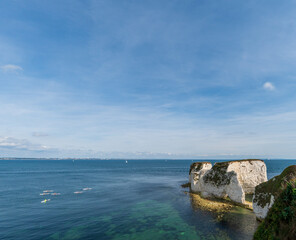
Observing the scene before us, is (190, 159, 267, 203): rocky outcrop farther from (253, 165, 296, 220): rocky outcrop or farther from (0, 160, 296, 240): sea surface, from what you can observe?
(253, 165, 296, 220): rocky outcrop

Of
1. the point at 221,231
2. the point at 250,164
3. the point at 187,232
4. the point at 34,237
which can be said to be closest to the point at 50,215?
the point at 34,237

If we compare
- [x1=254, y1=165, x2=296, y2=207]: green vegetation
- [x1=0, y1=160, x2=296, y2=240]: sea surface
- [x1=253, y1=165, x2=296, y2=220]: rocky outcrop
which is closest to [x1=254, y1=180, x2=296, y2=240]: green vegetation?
[x1=254, y1=165, x2=296, y2=207]: green vegetation

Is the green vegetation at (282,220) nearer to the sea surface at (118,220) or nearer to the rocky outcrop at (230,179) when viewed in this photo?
the sea surface at (118,220)

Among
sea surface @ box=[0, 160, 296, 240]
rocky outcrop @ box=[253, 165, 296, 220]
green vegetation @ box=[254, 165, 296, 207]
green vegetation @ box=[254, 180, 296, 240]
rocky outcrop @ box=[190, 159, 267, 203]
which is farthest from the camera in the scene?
rocky outcrop @ box=[190, 159, 267, 203]

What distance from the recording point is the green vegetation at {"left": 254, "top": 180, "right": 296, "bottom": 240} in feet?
33.9

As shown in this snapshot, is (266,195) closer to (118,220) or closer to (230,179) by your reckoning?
(230,179)

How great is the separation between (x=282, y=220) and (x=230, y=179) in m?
28.7

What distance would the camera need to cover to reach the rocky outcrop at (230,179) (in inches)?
1432

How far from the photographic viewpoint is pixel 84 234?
75.7ft

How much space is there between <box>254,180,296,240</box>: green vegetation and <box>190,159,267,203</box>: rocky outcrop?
87.3 ft

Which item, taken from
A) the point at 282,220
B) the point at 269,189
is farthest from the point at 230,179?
the point at 282,220

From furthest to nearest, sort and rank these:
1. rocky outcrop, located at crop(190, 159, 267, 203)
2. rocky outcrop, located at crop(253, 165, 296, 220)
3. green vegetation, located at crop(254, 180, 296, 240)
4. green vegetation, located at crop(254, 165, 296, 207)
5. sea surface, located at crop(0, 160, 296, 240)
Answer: rocky outcrop, located at crop(190, 159, 267, 203) < sea surface, located at crop(0, 160, 296, 240) < rocky outcrop, located at crop(253, 165, 296, 220) < green vegetation, located at crop(254, 165, 296, 207) < green vegetation, located at crop(254, 180, 296, 240)

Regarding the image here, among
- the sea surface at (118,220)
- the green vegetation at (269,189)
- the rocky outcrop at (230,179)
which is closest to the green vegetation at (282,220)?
the green vegetation at (269,189)

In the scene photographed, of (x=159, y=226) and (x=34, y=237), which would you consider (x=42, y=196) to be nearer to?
(x=34, y=237)
